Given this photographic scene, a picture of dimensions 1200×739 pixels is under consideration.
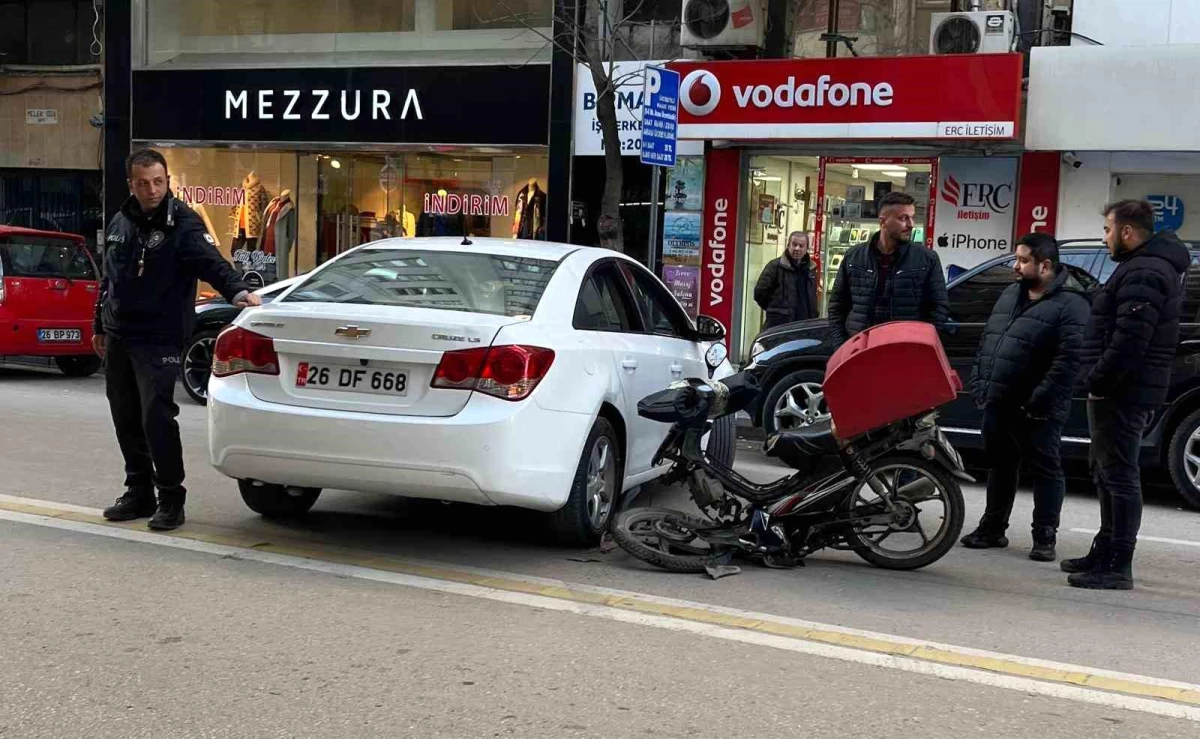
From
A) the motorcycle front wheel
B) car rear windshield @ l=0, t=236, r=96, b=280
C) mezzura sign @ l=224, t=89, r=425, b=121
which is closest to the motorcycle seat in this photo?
the motorcycle front wheel

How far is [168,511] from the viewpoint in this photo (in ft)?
21.7

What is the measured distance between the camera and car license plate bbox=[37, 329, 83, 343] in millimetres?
13711

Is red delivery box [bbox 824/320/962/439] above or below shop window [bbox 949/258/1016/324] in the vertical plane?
below

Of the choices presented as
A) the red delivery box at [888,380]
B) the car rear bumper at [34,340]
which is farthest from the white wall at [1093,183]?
the car rear bumper at [34,340]

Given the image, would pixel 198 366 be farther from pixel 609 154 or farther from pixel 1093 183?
pixel 1093 183

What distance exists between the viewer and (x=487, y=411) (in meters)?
5.68

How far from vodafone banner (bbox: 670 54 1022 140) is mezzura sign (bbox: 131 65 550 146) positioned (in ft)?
9.25

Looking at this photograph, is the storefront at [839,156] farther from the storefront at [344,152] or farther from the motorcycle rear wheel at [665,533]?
the motorcycle rear wheel at [665,533]

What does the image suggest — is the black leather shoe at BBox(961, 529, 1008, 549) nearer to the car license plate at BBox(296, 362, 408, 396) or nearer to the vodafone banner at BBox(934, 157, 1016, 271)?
the car license plate at BBox(296, 362, 408, 396)

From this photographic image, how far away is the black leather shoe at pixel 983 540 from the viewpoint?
23.2 ft

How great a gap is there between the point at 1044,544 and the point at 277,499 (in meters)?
4.07

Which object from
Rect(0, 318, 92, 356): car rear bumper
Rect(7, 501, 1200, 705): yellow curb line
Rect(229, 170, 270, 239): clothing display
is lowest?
Rect(7, 501, 1200, 705): yellow curb line

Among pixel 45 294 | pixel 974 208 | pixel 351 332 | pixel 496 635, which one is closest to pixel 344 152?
pixel 45 294

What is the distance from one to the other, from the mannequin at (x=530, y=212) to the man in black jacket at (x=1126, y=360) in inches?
449
